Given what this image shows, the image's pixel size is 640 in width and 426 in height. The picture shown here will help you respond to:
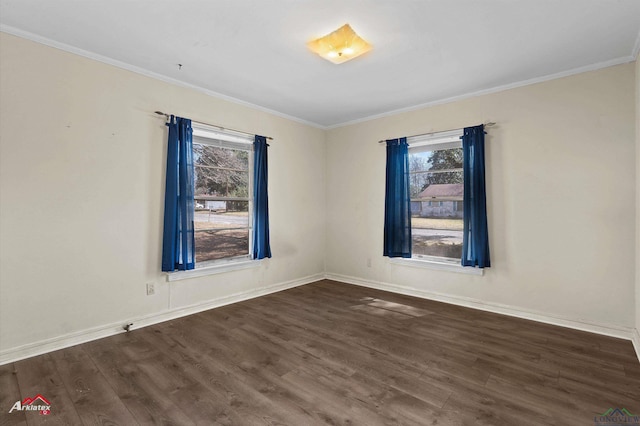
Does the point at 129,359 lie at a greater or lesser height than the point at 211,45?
lesser

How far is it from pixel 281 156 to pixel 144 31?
246 centimetres

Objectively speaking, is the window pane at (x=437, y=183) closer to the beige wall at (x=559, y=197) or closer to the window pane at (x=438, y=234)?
the window pane at (x=438, y=234)

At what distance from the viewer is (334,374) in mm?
2295

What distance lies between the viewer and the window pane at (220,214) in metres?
3.81

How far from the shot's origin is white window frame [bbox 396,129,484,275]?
3962 millimetres

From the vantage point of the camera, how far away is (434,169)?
4.24 m

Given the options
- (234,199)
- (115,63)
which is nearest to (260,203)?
(234,199)

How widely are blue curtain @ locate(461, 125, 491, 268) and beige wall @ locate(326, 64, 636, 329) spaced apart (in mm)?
128

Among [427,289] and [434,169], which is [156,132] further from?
[427,289]

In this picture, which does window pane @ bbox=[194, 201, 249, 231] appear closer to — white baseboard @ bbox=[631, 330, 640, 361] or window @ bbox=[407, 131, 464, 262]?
window @ bbox=[407, 131, 464, 262]

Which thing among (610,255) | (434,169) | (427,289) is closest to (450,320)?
(427,289)

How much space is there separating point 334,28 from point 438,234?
2958 millimetres

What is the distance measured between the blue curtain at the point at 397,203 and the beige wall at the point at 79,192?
2492 mm

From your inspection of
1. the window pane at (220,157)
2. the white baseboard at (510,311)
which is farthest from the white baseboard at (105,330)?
the white baseboard at (510,311)
